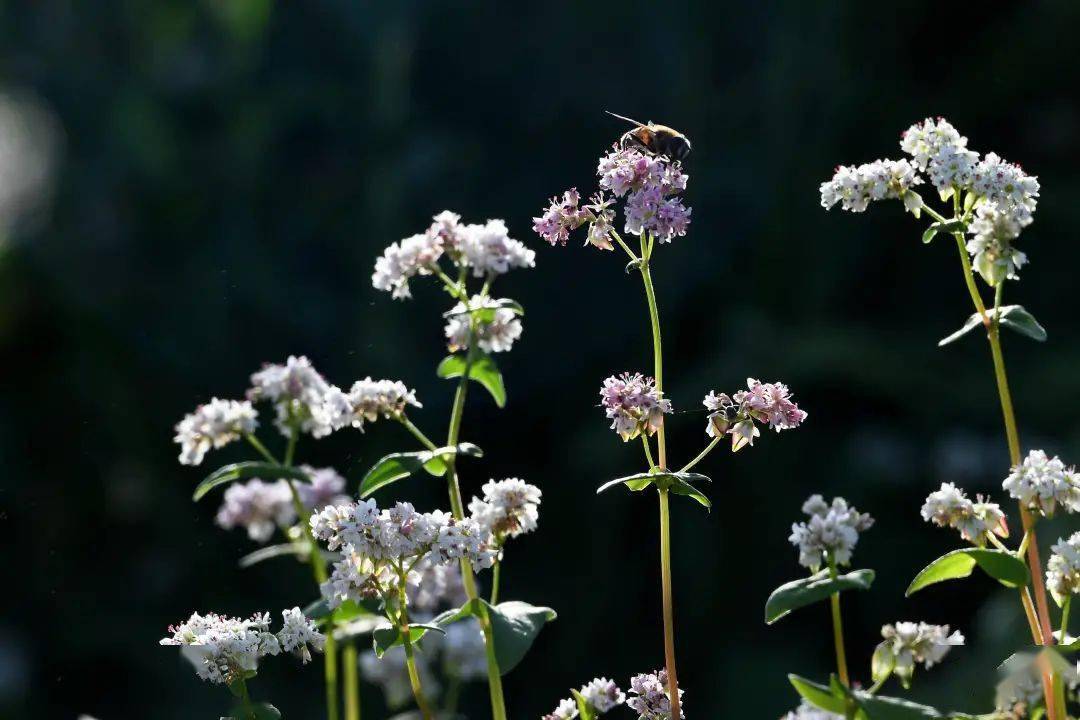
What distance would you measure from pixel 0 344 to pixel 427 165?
1.96 m

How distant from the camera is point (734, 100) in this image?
18.4ft

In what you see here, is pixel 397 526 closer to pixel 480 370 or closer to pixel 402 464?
pixel 402 464

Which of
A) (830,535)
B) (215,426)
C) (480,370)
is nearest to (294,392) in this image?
(215,426)

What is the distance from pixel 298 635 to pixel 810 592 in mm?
433

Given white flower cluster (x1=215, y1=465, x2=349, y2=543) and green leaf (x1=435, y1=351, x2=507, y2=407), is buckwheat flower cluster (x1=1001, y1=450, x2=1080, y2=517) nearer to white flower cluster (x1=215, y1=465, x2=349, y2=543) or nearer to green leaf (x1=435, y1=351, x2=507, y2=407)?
green leaf (x1=435, y1=351, x2=507, y2=407)

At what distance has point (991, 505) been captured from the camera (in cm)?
106

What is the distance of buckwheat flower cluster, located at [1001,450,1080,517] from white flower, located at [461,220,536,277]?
45 centimetres

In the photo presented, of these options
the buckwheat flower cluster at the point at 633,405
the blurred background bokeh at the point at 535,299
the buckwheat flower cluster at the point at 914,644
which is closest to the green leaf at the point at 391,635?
the buckwheat flower cluster at the point at 633,405

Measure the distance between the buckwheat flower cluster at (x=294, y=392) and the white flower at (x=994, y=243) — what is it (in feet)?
2.01

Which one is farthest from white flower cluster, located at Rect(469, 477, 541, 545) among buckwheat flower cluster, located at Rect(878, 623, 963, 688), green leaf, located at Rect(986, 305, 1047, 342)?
green leaf, located at Rect(986, 305, 1047, 342)

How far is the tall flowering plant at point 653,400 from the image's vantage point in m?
1.11

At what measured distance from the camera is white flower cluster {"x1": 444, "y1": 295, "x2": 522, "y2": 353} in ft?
3.94

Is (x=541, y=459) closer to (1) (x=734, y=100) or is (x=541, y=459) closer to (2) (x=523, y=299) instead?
(2) (x=523, y=299)

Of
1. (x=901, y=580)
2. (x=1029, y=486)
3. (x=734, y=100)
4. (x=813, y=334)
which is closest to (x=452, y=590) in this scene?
(x=1029, y=486)
